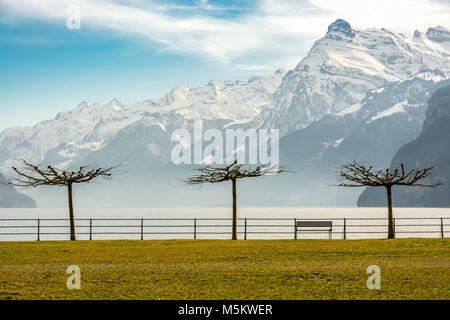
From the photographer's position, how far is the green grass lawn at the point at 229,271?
2255 cm

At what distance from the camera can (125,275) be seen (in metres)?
27.3

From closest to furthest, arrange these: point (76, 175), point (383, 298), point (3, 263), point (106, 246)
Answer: point (383, 298)
point (3, 263)
point (106, 246)
point (76, 175)

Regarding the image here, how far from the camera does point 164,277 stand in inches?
1051

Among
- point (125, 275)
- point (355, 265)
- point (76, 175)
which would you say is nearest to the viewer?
point (125, 275)

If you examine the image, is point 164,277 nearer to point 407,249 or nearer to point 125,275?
point 125,275

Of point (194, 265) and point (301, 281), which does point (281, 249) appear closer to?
point (194, 265)

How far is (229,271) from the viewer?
2856 cm

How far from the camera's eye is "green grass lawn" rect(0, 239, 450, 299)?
74.0 feet

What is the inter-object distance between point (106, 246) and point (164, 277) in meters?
19.1

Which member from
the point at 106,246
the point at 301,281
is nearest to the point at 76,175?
the point at 106,246

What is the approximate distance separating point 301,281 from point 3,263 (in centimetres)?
1604

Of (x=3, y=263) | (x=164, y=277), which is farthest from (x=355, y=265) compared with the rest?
(x=3, y=263)
